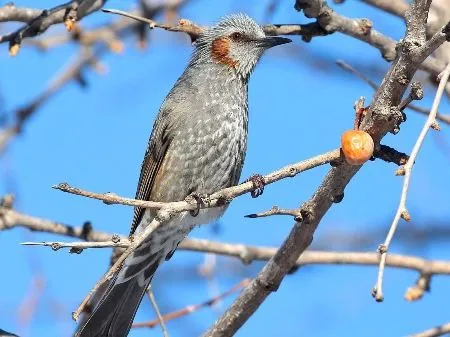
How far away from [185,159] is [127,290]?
2.98 ft

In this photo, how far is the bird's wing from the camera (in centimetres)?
556

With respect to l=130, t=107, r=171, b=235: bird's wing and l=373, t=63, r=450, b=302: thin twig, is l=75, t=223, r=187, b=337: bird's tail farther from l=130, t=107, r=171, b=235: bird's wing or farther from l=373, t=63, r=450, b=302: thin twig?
l=373, t=63, r=450, b=302: thin twig

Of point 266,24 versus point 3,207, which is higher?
point 266,24

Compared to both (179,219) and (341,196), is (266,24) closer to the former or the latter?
(179,219)

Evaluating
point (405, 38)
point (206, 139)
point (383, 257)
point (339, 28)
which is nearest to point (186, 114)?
point (206, 139)

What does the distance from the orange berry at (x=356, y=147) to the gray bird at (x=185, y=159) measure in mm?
1871

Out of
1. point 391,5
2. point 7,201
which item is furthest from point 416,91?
point 7,201

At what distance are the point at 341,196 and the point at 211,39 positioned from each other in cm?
238

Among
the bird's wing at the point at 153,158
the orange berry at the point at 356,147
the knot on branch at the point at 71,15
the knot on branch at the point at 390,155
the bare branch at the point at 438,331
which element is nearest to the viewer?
the orange berry at the point at 356,147

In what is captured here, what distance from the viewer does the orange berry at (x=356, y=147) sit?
339 cm

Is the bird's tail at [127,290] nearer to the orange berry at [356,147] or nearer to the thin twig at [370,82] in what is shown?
the thin twig at [370,82]

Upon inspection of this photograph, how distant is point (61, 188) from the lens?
3.15m

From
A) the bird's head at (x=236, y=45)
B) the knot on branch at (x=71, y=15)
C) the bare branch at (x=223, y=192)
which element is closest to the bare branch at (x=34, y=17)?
the knot on branch at (x=71, y=15)

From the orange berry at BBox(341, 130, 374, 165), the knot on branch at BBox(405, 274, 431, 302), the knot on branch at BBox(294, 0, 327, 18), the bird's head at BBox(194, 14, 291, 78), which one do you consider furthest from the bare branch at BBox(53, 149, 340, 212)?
the bird's head at BBox(194, 14, 291, 78)
